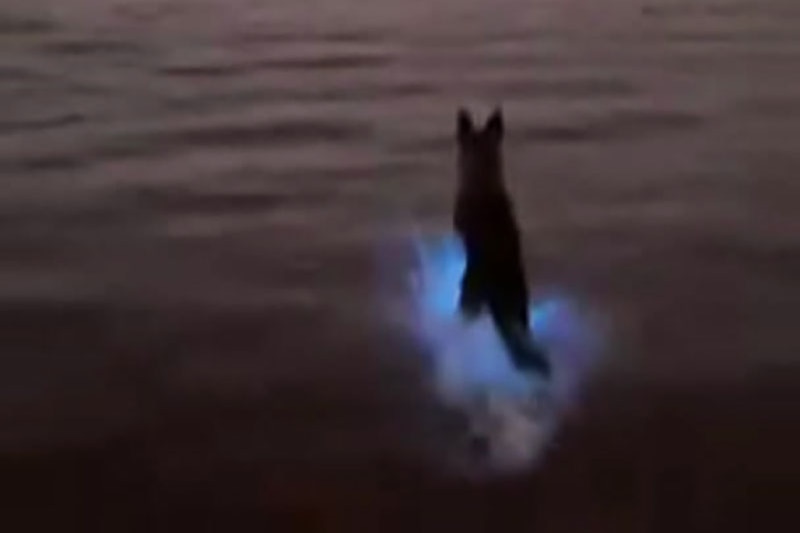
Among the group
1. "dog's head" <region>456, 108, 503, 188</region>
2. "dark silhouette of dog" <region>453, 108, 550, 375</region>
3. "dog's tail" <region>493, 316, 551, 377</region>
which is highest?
"dog's head" <region>456, 108, 503, 188</region>

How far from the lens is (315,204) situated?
153 centimetres

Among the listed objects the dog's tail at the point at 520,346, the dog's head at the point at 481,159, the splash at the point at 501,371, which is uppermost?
the dog's head at the point at 481,159

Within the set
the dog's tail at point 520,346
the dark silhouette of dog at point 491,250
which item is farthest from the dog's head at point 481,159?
the dog's tail at point 520,346

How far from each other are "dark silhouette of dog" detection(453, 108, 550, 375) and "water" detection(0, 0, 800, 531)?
0.26ft

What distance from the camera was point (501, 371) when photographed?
3.51ft

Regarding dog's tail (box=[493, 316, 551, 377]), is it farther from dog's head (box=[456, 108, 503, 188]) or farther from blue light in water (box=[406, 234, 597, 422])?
dog's head (box=[456, 108, 503, 188])

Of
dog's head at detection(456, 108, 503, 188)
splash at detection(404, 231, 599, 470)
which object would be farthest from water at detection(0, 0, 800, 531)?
dog's head at detection(456, 108, 503, 188)

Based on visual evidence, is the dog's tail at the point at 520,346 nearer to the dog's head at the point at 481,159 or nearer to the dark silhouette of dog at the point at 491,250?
the dark silhouette of dog at the point at 491,250

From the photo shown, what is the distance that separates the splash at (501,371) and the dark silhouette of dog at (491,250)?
18mm

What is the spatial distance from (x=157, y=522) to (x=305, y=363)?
0.25 meters

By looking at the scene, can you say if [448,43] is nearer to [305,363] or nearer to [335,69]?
[335,69]

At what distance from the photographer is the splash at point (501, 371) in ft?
3.34

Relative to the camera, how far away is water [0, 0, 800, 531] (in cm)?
97

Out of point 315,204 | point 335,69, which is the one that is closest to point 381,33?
point 335,69
